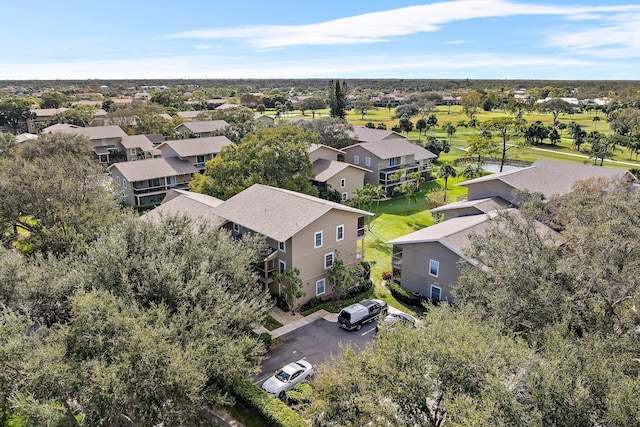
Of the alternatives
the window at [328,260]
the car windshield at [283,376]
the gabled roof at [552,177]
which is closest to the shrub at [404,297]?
the window at [328,260]

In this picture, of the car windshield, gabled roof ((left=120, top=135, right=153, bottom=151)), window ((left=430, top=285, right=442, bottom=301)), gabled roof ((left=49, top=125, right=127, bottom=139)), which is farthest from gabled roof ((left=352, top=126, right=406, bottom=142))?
the car windshield

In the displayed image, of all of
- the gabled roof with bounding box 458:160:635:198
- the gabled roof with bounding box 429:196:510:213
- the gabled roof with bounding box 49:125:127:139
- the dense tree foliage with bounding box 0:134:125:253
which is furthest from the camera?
the gabled roof with bounding box 49:125:127:139

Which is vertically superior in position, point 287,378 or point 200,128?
point 200,128

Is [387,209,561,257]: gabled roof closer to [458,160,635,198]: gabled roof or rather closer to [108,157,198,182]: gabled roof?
[458,160,635,198]: gabled roof

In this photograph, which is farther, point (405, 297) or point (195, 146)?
point (195, 146)

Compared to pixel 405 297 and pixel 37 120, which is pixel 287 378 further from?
pixel 37 120

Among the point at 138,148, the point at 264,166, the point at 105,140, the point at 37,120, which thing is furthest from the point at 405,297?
the point at 37,120

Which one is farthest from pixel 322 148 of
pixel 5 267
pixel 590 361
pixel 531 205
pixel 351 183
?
pixel 590 361
